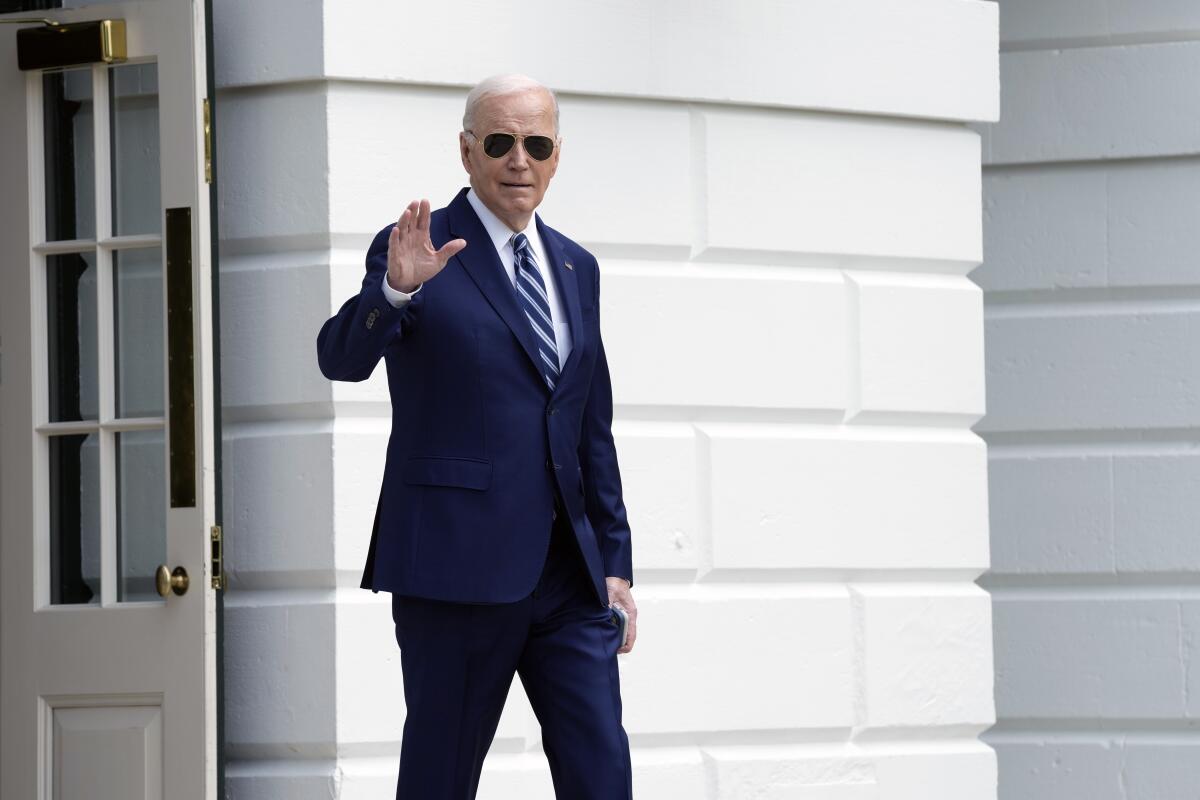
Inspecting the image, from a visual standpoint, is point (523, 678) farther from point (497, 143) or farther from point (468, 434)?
point (497, 143)

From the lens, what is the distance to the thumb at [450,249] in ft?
10.4

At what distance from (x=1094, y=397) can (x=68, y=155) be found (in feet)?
11.2

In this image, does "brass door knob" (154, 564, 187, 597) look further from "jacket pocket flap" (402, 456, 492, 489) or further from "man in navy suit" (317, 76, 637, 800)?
"jacket pocket flap" (402, 456, 492, 489)

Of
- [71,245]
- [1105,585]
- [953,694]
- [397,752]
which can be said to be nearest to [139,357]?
[71,245]

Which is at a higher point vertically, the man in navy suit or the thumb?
the thumb

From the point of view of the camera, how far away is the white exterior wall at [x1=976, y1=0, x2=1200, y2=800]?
616 cm

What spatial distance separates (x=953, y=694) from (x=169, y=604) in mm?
2263

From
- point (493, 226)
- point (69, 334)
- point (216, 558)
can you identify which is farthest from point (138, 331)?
point (493, 226)

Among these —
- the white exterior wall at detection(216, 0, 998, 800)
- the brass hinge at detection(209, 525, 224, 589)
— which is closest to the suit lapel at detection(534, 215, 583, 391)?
the white exterior wall at detection(216, 0, 998, 800)

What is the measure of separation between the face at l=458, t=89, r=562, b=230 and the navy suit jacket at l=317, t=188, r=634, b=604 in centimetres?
8

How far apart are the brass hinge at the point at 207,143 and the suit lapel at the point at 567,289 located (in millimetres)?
1393

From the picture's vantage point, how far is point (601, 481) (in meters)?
3.62

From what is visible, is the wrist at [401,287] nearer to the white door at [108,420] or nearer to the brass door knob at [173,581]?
the white door at [108,420]

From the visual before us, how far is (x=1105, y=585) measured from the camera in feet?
20.4
